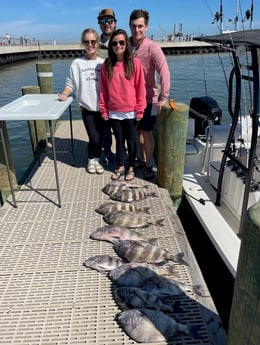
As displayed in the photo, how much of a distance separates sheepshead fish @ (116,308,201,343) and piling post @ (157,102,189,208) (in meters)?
2.17

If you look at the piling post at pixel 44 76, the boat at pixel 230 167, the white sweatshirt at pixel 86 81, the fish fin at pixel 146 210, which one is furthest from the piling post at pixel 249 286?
the piling post at pixel 44 76

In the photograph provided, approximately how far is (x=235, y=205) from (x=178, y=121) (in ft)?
4.13

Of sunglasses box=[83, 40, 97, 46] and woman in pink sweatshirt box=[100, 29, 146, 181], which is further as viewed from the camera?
sunglasses box=[83, 40, 97, 46]

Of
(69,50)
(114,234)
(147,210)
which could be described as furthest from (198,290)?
→ (69,50)

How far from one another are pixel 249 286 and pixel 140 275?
129 cm

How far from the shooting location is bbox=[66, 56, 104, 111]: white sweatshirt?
409cm

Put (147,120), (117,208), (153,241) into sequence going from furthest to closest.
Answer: (147,120) < (117,208) < (153,241)

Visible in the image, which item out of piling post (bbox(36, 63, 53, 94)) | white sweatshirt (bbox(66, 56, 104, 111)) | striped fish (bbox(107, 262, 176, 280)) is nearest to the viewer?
striped fish (bbox(107, 262, 176, 280))

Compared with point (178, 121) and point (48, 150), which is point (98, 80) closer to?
point (178, 121)

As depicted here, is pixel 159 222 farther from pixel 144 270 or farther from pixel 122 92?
pixel 122 92

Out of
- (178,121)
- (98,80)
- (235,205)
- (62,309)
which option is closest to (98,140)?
(98,80)

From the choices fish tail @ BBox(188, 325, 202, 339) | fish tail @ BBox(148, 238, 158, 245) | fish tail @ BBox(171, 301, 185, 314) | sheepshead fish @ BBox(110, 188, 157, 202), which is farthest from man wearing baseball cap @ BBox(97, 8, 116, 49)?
fish tail @ BBox(188, 325, 202, 339)

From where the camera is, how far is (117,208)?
3625 millimetres

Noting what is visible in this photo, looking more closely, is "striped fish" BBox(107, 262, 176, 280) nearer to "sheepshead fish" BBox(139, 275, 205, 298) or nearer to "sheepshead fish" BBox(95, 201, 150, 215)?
"sheepshead fish" BBox(139, 275, 205, 298)
